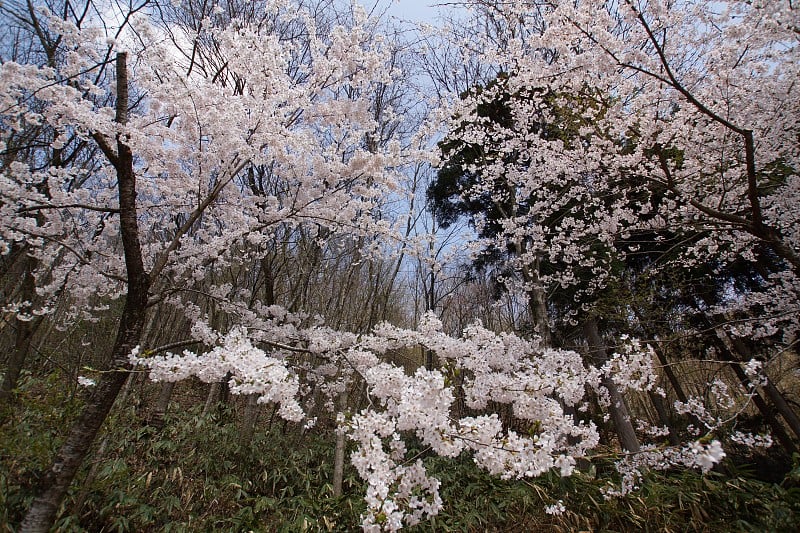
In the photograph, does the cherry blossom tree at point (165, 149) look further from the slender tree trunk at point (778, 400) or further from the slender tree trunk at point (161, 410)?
the slender tree trunk at point (778, 400)

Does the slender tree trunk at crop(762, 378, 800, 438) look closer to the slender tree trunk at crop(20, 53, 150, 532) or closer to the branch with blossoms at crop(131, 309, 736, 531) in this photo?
the branch with blossoms at crop(131, 309, 736, 531)

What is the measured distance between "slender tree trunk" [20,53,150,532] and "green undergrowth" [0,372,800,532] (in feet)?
2.55

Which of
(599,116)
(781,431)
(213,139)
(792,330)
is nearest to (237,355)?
(213,139)

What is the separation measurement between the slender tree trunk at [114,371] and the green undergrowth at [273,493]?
0.78 m

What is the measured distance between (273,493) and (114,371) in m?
3.26

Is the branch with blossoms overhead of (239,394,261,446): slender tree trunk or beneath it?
beneath

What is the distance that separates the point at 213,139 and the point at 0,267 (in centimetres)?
474

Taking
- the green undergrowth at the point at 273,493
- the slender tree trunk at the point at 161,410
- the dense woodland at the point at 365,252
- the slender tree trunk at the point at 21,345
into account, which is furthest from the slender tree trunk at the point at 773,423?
the slender tree trunk at the point at 21,345

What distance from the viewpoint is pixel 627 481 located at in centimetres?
462

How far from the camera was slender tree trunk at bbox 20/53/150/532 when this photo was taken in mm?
2885

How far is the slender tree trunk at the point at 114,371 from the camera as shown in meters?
2.88

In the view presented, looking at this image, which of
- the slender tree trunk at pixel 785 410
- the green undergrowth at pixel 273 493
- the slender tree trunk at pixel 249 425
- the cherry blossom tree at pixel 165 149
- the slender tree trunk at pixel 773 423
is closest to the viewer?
the cherry blossom tree at pixel 165 149

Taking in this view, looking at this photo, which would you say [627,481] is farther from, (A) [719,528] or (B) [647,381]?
(B) [647,381]

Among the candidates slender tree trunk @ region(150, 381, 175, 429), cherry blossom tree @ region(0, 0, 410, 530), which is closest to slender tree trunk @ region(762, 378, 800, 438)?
cherry blossom tree @ region(0, 0, 410, 530)
